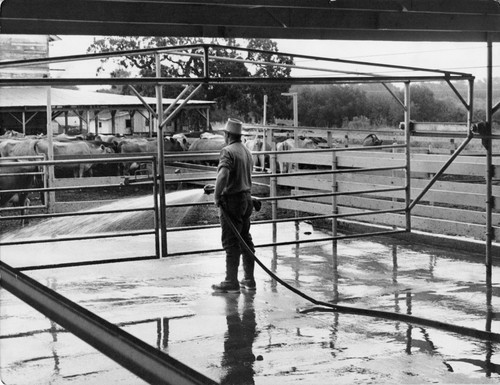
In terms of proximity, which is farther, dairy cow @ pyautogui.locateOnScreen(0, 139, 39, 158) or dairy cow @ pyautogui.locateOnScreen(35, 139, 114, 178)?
dairy cow @ pyautogui.locateOnScreen(35, 139, 114, 178)

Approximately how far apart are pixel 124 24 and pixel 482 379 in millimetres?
5454

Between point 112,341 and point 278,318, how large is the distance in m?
5.83

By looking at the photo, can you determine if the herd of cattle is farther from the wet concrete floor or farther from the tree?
the wet concrete floor

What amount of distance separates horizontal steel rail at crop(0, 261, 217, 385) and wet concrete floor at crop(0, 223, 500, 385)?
153 inches

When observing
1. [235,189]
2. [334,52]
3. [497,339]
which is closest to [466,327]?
[497,339]

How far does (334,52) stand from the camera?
83.5 ft

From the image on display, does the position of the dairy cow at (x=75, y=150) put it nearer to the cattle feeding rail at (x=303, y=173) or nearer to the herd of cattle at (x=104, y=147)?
the herd of cattle at (x=104, y=147)

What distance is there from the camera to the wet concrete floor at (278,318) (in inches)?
253

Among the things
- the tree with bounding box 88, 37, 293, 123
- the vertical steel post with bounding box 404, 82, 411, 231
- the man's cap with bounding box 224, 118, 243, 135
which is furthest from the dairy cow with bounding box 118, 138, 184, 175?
the man's cap with bounding box 224, 118, 243, 135

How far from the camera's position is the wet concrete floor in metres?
6.43

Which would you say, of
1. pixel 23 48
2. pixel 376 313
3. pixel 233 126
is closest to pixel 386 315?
pixel 376 313

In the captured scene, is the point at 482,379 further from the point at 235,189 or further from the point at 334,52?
the point at 334,52

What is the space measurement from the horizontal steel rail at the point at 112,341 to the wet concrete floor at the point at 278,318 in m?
3.88

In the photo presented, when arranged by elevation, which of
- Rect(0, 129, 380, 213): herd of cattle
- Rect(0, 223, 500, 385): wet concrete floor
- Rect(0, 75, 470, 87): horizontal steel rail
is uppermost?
Rect(0, 75, 470, 87): horizontal steel rail
